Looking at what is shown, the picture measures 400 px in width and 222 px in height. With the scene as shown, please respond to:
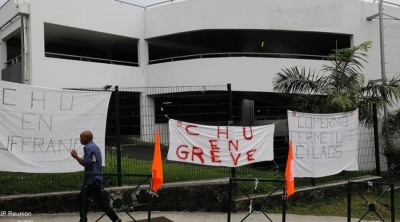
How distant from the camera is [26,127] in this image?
6035mm

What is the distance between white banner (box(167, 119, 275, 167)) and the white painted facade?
824cm

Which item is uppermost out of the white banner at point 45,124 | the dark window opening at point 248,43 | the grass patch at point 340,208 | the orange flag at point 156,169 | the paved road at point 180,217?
the dark window opening at point 248,43

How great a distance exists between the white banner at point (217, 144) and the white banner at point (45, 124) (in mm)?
1444

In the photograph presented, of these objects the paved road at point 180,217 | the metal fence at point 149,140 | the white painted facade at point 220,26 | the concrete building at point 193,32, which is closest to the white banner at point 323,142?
the metal fence at point 149,140

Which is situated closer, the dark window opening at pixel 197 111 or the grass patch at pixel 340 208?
the dark window opening at pixel 197 111

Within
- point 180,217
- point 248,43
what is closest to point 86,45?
point 248,43

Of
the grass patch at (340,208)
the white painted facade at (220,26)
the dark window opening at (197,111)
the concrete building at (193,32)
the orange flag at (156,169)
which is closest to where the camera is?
the orange flag at (156,169)

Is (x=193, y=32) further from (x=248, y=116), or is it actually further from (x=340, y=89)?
(x=248, y=116)

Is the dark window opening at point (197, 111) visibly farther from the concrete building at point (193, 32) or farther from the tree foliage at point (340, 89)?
the concrete building at point (193, 32)

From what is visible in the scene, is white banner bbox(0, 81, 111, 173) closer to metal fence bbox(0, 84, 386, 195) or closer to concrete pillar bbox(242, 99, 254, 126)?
metal fence bbox(0, 84, 386, 195)

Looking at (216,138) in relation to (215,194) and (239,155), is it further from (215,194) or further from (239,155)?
(215,194)

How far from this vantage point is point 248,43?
18812mm

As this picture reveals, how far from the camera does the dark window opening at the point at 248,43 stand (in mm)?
17375

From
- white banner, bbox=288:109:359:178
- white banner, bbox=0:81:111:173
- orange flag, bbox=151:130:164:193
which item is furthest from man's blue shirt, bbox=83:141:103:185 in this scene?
white banner, bbox=288:109:359:178
